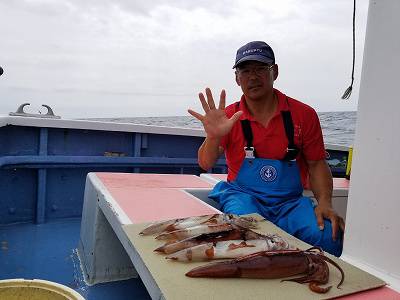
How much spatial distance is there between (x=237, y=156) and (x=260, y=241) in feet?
4.70

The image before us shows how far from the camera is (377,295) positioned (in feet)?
4.25

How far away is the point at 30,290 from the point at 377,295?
1.34m

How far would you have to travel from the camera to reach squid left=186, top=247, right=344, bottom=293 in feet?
4.34

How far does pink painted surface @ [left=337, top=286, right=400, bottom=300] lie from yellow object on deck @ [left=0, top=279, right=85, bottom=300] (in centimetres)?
107

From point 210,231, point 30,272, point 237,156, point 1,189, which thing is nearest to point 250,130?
point 237,156

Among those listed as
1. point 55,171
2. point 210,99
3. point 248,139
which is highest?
point 210,99

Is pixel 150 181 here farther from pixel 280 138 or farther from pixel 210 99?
pixel 280 138

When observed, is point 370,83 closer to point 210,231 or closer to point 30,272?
point 210,231

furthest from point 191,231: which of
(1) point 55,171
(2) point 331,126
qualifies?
(2) point 331,126

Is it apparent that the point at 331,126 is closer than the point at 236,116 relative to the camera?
No

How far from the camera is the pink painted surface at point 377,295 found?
127 centimetres

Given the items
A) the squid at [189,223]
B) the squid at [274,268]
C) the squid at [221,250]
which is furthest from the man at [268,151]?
the squid at [274,268]

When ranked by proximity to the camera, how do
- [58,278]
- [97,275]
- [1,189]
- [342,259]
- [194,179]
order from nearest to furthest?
1. [342,259]
2. [97,275]
3. [58,278]
4. [194,179]
5. [1,189]

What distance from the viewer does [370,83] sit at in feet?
4.80
